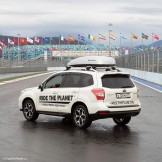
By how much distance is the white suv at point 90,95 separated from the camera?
11.4 metres

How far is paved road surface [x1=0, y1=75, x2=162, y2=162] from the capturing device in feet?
26.5

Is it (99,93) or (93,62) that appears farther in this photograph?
(93,62)

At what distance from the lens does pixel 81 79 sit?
39.6 ft

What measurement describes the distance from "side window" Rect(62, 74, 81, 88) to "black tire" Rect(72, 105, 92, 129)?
2.26ft

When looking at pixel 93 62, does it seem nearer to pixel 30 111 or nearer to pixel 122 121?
pixel 122 121

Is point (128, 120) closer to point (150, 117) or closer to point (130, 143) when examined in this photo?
point (150, 117)

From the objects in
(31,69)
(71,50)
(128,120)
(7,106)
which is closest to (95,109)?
(128,120)

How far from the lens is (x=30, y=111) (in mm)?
13445

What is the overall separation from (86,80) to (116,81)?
0.78 m

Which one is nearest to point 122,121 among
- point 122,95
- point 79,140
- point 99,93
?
point 122,95

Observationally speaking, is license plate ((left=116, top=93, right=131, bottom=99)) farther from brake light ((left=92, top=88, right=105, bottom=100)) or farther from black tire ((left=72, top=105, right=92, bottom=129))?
black tire ((left=72, top=105, right=92, bottom=129))

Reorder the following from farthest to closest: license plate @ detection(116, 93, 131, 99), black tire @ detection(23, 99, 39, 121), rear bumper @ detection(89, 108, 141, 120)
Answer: black tire @ detection(23, 99, 39, 121)
license plate @ detection(116, 93, 131, 99)
rear bumper @ detection(89, 108, 141, 120)

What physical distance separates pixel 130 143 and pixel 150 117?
4.77m

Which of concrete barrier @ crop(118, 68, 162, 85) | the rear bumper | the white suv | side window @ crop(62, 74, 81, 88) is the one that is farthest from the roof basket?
concrete barrier @ crop(118, 68, 162, 85)
